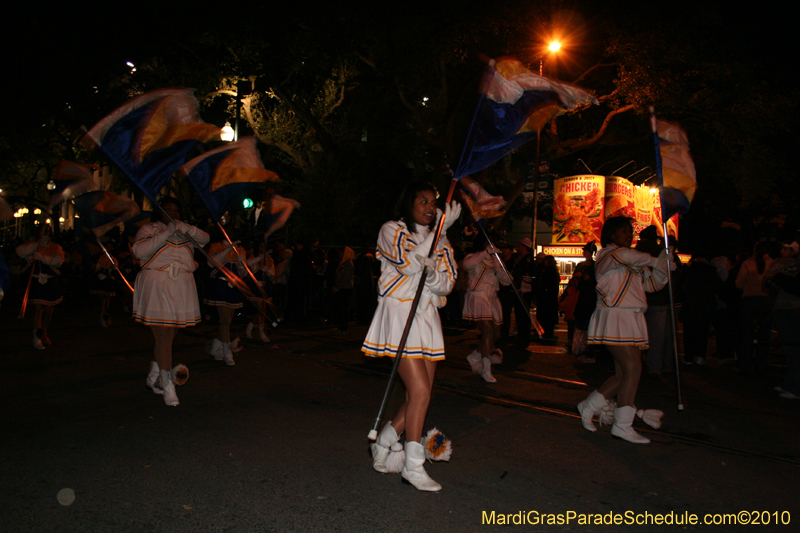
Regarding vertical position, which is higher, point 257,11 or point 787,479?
point 257,11

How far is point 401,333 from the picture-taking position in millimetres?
4066

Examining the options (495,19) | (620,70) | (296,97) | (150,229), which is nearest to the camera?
(150,229)

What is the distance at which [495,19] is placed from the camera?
57.8ft

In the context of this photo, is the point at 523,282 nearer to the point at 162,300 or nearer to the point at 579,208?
the point at 162,300

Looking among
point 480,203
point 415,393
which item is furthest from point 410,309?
point 480,203

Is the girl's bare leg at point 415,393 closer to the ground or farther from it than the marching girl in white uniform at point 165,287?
closer to the ground

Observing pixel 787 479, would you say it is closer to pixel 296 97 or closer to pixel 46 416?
pixel 46 416

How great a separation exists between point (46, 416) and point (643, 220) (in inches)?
899

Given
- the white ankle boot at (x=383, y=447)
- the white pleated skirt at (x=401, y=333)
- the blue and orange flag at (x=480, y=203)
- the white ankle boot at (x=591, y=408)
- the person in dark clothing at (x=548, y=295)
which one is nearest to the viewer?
the white pleated skirt at (x=401, y=333)

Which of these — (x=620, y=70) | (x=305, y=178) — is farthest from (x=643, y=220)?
(x=305, y=178)

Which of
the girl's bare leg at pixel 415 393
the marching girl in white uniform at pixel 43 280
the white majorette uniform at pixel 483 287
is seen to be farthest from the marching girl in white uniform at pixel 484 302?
the marching girl in white uniform at pixel 43 280

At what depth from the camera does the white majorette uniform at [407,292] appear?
157 inches

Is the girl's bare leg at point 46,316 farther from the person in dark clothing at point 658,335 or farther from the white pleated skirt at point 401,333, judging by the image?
the person in dark clothing at point 658,335

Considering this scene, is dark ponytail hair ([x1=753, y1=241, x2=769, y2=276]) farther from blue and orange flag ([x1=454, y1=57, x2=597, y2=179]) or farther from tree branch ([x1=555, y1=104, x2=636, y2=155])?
tree branch ([x1=555, y1=104, x2=636, y2=155])
